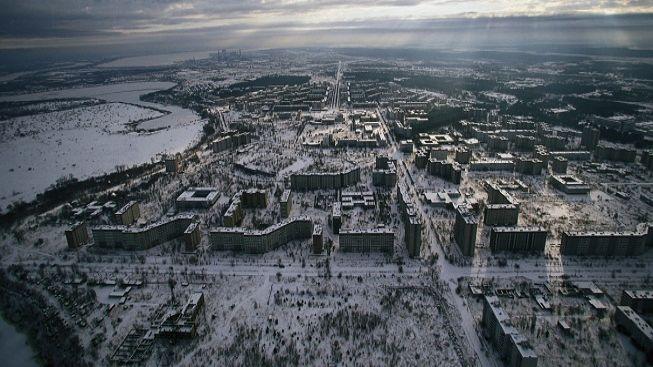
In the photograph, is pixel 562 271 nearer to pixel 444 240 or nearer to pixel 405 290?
pixel 444 240

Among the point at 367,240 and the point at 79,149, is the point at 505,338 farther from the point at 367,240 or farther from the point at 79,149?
the point at 79,149

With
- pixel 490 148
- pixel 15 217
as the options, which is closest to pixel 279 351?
pixel 15 217

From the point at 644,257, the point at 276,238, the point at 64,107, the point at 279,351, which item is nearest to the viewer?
the point at 279,351

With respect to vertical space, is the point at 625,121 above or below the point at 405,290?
above

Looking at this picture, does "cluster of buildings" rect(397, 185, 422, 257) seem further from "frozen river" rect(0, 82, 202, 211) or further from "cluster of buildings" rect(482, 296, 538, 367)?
"frozen river" rect(0, 82, 202, 211)

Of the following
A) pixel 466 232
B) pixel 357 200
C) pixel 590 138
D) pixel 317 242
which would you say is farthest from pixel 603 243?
pixel 590 138

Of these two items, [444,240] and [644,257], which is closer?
[644,257]
